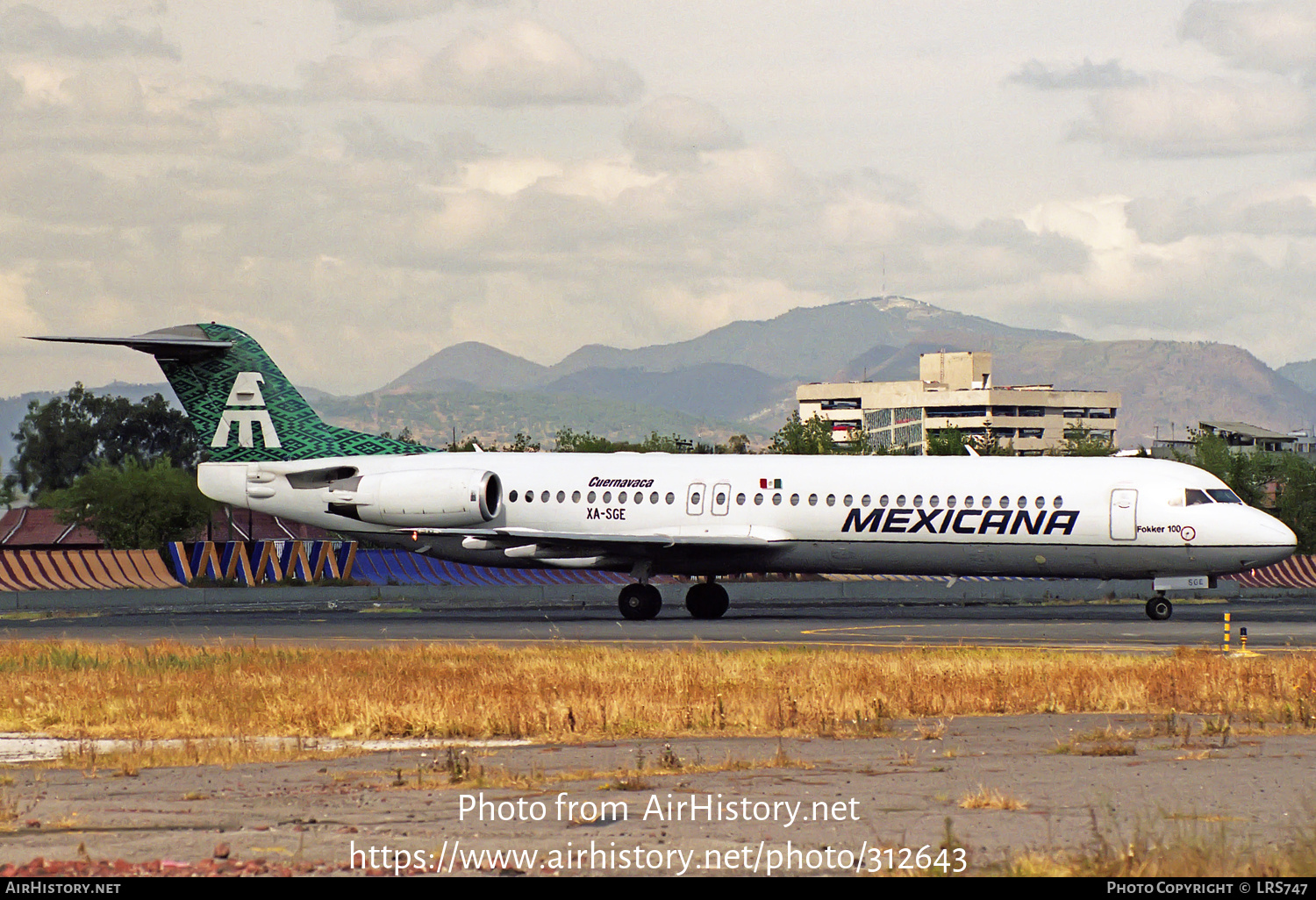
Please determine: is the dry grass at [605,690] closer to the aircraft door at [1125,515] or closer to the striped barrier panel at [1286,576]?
the aircraft door at [1125,515]

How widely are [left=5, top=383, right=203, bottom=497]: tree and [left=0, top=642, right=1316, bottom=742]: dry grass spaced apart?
11868 centimetres

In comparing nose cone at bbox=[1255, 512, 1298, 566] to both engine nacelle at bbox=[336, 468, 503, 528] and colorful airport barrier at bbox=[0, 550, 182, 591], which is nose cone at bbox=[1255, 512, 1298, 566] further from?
colorful airport barrier at bbox=[0, 550, 182, 591]

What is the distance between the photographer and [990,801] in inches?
430

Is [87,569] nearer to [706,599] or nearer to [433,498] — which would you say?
[433,498]

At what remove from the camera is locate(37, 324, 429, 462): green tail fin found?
3916 centimetres

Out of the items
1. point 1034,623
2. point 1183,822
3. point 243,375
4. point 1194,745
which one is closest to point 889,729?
point 1194,745

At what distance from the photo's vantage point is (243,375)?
129ft

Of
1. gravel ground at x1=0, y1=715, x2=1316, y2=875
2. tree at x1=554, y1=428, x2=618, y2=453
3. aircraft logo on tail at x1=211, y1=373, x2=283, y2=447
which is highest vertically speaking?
tree at x1=554, y1=428, x2=618, y2=453

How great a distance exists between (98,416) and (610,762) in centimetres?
13603

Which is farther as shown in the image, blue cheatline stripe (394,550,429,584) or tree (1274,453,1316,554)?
tree (1274,453,1316,554)


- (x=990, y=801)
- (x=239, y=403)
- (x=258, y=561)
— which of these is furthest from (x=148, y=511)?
(x=990, y=801)

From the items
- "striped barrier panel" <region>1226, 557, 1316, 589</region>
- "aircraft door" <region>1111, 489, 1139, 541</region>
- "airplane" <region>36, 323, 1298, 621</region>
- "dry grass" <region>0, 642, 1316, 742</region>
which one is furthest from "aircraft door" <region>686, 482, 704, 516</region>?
"striped barrier panel" <region>1226, 557, 1316, 589</region>

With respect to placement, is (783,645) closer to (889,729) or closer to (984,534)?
(984,534)

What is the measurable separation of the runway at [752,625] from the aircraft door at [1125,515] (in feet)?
6.25
